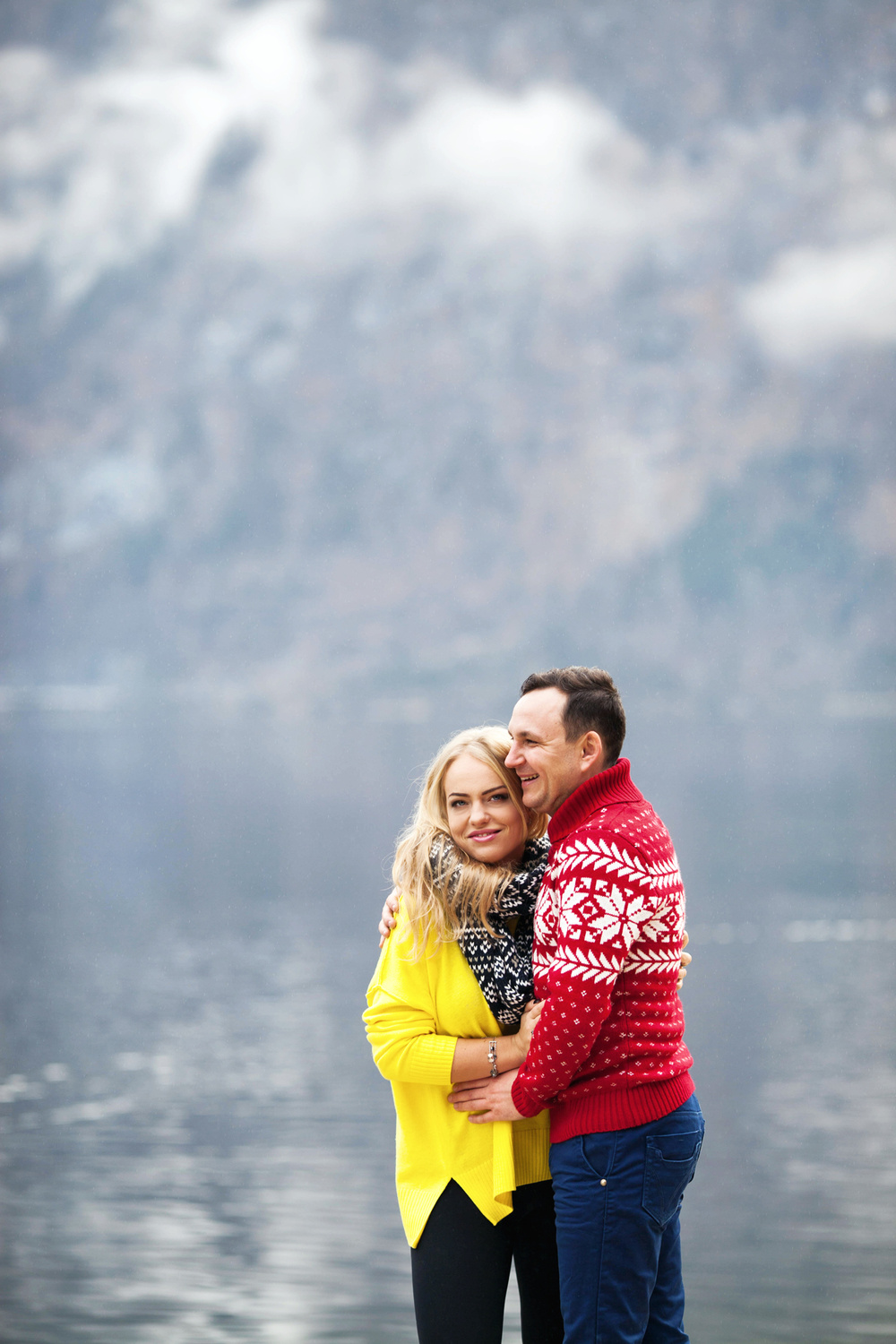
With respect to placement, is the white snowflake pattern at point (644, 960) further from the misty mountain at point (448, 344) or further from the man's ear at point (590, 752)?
the misty mountain at point (448, 344)

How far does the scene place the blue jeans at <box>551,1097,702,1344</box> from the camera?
108 inches

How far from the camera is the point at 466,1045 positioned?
291cm

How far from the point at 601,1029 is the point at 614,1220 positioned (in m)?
0.36

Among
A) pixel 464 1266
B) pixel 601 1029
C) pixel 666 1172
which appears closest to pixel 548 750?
pixel 601 1029

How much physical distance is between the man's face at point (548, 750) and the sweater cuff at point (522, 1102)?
0.57 m

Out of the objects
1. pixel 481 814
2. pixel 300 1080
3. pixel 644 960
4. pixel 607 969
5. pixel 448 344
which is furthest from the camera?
pixel 448 344

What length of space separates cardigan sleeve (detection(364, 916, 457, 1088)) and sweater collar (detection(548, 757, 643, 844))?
41cm

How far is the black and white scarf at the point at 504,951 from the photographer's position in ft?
9.65

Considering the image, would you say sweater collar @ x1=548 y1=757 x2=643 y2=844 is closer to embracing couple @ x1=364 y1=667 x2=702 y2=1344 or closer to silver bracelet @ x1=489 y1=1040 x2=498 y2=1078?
embracing couple @ x1=364 y1=667 x2=702 y2=1344

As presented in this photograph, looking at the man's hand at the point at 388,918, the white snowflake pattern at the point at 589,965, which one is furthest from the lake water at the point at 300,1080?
the white snowflake pattern at the point at 589,965

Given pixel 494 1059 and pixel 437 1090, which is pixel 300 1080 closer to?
pixel 437 1090

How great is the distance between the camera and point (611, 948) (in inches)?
105

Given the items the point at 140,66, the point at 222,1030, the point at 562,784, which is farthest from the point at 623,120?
the point at 562,784

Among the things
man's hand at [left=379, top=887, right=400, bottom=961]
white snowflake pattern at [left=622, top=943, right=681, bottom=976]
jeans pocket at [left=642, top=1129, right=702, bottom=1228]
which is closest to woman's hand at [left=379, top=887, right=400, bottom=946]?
man's hand at [left=379, top=887, right=400, bottom=961]
